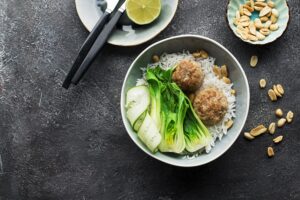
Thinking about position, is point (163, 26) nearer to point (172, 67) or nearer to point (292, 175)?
point (172, 67)

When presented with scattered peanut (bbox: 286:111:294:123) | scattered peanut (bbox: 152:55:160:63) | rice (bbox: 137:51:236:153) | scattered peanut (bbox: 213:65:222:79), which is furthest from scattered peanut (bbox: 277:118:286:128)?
scattered peanut (bbox: 152:55:160:63)

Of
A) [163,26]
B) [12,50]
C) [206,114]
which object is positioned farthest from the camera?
[12,50]

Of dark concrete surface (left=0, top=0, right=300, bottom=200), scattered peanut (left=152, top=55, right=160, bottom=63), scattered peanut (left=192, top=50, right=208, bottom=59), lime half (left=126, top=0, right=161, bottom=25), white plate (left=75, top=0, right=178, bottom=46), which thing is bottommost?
dark concrete surface (left=0, top=0, right=300, bottom=200)

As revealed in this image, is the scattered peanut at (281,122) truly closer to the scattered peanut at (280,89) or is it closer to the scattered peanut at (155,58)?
the scattered peanut at (280,89)

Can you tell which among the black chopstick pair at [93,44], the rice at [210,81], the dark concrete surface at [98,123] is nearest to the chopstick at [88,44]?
the black chopstick pair at [93,44]

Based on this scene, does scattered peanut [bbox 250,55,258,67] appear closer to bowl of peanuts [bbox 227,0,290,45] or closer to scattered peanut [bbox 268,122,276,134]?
bowl of peanuts [bbox 227,0,290,45]

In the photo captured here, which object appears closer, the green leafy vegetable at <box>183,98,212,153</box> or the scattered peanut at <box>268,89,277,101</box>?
the green leafy vegetable at <box>183,98,212,153</box>

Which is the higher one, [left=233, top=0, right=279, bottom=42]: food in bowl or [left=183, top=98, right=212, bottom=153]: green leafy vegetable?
[left=233, top=0, right=279, bottom=42]: food in bowl

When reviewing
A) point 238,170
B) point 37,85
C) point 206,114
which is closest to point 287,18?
point 206,114
